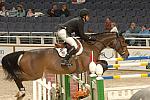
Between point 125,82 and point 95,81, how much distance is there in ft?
25.2

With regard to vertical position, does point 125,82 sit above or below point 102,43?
below

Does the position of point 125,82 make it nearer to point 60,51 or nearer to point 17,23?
point 60,51

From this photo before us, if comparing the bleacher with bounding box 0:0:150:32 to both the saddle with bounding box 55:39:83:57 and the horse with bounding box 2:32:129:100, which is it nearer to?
the horse with bounding box 2:32:129:100

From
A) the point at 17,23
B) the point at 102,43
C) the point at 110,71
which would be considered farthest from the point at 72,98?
the point at 17,23

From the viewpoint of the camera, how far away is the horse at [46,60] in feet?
26.5

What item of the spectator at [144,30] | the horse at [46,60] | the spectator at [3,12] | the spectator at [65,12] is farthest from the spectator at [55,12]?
the horse at [46,60]

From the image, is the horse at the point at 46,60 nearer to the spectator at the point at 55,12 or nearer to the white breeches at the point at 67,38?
the white breeches at the point at 67,38

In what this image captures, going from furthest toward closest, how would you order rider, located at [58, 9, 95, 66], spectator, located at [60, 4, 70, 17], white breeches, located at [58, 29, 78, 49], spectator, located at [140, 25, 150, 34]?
1. spectator, located at [60, 4, 70, 17]
2. spectator, located at [140, 25, 150, 34]
3. white breeches, located at [58, 29, 78, 49]
4. rider, located at [58, 9, 95, 66]

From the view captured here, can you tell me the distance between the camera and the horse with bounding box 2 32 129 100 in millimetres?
8078

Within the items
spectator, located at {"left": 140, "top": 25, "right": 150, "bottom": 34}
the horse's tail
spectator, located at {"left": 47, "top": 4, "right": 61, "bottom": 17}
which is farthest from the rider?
spectator, located at {"left": 47, "top": 4, "right": 61, "bottom": 17}

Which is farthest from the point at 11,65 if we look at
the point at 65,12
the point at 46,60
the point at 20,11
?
the point at 20,11

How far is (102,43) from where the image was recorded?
8266 millimetres

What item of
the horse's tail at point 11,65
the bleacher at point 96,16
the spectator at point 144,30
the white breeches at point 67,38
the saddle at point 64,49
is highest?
the bleacher at point 96,16

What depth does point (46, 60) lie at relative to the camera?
8.19 m
